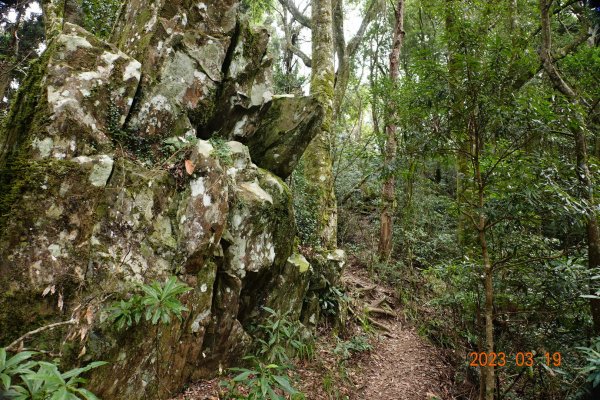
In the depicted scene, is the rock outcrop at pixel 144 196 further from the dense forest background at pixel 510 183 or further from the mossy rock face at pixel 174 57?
the dense forest background at pixel 510 183

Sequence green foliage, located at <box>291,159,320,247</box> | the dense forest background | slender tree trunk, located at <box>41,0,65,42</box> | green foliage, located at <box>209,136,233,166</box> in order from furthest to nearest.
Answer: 1. green foliage, located at <box>291,159,320,247</box>
2. slender tree trunk, located at <box>41,0,65,42</box>
3. green foliage, located at <box>209,136,233,166</box>
4. the dense forest background

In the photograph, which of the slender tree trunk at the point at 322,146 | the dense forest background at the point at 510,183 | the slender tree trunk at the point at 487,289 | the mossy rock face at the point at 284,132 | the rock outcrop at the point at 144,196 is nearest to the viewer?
the rock outcrop at the point at 144,196

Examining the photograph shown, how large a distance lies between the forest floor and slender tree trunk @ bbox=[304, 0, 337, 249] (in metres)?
1.85

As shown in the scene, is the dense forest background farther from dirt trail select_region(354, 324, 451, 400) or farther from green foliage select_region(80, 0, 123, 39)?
dirt trail select_region(354, 324, 451, 400)

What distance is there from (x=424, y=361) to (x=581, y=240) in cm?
356

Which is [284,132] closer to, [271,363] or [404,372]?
[271,363]

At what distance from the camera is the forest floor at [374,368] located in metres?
5.00

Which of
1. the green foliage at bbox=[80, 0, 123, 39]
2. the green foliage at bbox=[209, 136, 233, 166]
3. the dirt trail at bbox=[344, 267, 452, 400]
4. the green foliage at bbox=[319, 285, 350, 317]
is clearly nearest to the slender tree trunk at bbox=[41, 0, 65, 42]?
the green foliage at bbox=[80, 0, 123, 39]

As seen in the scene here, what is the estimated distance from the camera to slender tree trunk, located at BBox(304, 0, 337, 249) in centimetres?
789

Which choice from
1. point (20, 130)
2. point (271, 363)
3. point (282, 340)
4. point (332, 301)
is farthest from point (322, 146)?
point (20, 130)

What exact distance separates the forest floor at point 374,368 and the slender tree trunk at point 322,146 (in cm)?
185

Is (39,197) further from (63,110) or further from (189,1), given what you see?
(189,1)

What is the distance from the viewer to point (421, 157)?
5.18m

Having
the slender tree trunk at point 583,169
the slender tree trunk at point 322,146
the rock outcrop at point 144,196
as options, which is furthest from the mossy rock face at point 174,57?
the slender tree trunk at point 583,169
